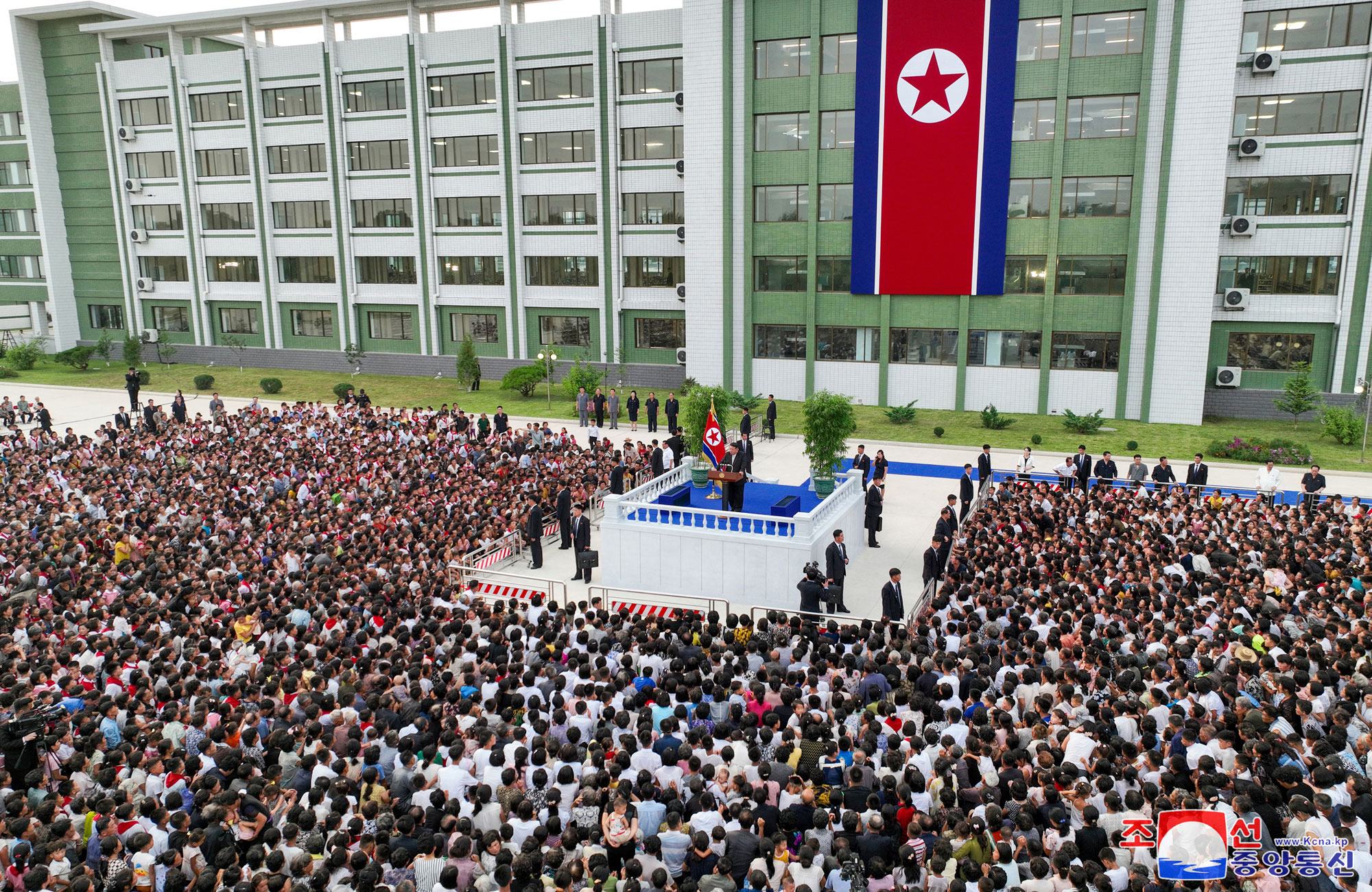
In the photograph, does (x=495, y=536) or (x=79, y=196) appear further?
(x=79, y=196)

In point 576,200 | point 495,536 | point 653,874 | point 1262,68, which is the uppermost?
point 1262,68

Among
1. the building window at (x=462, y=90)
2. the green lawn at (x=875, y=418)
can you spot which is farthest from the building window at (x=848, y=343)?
the building window at (x=462, y=90)

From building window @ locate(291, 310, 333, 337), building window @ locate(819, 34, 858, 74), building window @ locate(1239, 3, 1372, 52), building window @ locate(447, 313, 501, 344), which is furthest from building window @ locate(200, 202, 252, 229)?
building window @ locate(1239, 3, 1372, 52)

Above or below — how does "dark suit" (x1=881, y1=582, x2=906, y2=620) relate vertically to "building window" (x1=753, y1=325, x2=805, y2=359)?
below

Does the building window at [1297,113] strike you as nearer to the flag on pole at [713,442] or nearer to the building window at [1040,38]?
the building window at [1040,38]

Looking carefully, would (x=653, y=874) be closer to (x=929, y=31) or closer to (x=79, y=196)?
(x=929, y=31)

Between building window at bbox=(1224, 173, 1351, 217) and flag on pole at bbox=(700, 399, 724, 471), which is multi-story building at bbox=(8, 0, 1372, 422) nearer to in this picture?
building window at bbox=(1224, 173, 1351, 217)

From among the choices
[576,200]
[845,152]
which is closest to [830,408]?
[845,152]
